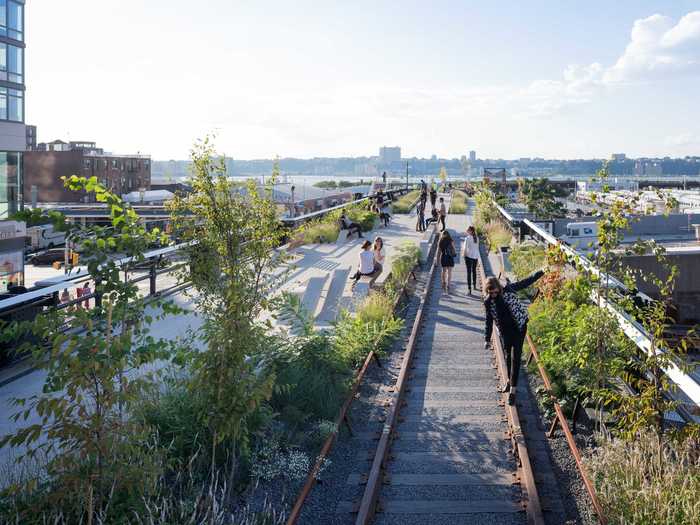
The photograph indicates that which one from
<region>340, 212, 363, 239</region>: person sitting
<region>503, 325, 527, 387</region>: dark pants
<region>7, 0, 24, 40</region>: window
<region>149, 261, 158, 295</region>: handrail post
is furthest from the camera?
<region>7, 0, 24, 40</region>: window

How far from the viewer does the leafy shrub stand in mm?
5754

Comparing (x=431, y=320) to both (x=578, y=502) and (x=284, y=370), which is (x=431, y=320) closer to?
(x=284, y=370)

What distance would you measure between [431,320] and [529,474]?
325 inches

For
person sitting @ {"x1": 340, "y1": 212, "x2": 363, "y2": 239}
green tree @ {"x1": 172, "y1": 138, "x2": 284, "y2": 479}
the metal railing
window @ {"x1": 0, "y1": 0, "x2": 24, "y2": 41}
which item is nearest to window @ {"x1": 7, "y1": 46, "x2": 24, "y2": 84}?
window @ {"x1": 0, "y1": 0, "x2": 24, "y2": 41}

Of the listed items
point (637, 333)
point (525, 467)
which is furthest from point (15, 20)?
point (525, 467)

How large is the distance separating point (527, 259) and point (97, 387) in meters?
14.8

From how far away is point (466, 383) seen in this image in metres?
10.6

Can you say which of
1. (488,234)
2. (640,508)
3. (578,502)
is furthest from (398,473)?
(488,234)

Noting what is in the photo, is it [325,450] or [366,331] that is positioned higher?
[366,331]

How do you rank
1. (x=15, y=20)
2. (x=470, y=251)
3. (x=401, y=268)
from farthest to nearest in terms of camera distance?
1. (x=15, y=20)
2. (x=401, y=268)
3. (x=470, y=251)

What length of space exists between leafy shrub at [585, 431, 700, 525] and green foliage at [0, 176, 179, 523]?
388 cm

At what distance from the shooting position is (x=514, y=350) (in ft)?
31.2

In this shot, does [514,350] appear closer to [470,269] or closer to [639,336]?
[639,336]

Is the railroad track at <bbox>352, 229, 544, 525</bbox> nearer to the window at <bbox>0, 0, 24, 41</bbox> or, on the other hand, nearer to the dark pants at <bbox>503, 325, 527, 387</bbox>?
the dark pants at <bbox>503, 325, 527, 387</bbox>
